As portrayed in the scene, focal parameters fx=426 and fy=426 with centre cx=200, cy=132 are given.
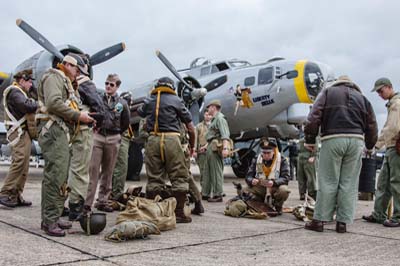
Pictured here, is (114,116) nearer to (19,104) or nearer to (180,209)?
(19,104)

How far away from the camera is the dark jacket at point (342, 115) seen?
192 inches

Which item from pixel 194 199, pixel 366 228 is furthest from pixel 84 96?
pixel 366 228

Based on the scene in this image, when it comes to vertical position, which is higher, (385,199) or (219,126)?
(219,126)

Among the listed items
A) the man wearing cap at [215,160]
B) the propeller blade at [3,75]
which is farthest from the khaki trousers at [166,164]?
the propeller blade at [3,75]

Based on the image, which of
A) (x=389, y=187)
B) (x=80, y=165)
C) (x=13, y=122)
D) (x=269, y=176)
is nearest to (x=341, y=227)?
(x=389, y=187)

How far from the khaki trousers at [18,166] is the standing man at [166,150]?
1.78m

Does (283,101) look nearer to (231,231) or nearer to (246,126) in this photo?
(246,126)

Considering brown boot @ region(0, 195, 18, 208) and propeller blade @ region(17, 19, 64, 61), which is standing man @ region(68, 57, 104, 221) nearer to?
brown boot @ region(0, 195, 18, 208)

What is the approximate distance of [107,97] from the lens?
585 cm

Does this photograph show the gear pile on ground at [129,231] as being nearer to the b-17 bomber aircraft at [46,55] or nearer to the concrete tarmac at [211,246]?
the concrete tarmac at [211,246]

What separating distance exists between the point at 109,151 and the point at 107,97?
2.44 ft

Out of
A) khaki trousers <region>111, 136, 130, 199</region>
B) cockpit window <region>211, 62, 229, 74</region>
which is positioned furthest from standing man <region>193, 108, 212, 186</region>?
cockpit window <region>211, 62, 229, 74</region>

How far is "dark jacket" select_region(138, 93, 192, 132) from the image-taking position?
5.14 meters

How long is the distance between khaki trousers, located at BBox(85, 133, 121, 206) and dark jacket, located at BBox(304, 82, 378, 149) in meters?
2.58
